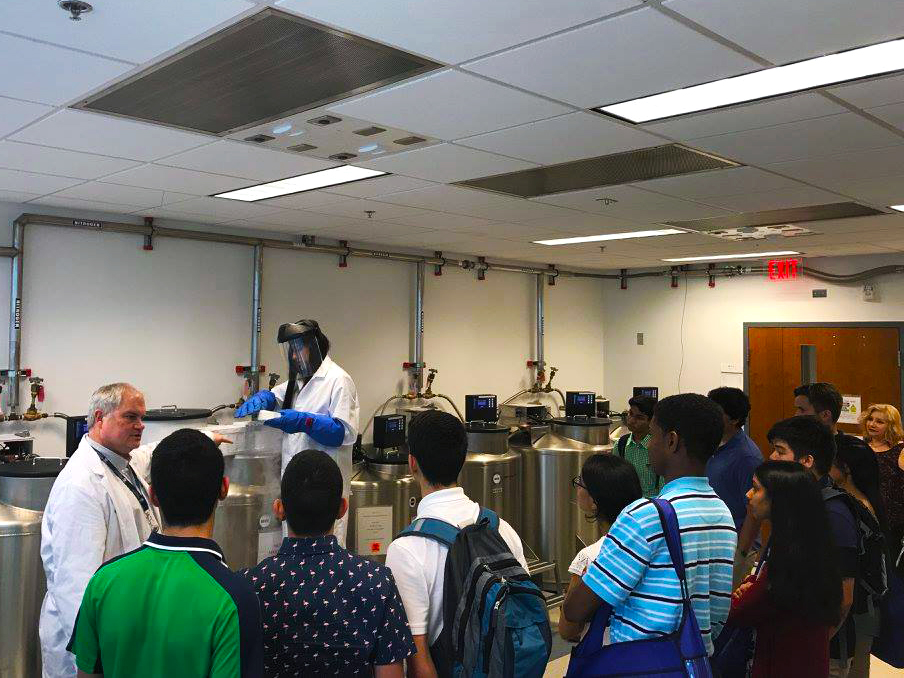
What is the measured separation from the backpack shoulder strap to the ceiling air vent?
11.0 feet

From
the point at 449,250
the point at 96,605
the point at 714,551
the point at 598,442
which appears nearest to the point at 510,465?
the point at 598,442

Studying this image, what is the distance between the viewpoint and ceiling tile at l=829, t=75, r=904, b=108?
6.91ft

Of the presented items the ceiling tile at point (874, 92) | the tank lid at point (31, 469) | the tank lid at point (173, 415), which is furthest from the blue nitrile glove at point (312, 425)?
the ceiling tile at point (874, 92)

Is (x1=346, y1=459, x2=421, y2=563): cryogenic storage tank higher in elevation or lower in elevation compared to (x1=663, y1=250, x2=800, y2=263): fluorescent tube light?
lower

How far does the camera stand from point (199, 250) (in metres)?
4.91

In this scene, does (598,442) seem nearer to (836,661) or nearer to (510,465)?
(510,465)

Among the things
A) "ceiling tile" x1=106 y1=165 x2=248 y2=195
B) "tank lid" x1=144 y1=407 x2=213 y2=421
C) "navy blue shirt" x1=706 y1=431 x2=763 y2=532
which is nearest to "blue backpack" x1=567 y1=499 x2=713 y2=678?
"navy blue shirt" x1=706 y1=431 x2=763 y2=532

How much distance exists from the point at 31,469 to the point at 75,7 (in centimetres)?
217

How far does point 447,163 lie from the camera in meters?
3.14

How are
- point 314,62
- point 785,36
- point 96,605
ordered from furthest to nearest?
point 314,62 < point 785,36 < point 96,605

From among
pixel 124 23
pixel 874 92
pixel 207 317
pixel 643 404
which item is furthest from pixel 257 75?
pixel 207 317

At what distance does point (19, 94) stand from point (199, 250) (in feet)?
8.76

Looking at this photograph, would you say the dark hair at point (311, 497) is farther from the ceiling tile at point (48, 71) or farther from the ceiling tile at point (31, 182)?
the ceiling tile at point (31, 182)

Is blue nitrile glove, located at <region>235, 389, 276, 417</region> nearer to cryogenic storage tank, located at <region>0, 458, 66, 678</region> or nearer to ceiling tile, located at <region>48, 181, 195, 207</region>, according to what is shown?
cryogenic storage tank, located at <region>0, 458, 66, 678</region>
